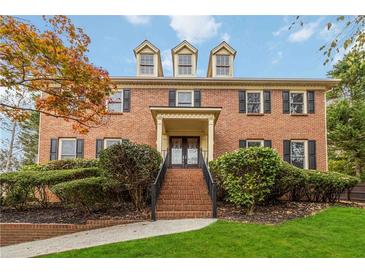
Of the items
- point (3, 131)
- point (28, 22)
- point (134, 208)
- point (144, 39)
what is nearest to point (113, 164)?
point (134, 208)

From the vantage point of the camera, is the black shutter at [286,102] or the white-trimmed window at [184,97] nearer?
the black shutter at [286,102]

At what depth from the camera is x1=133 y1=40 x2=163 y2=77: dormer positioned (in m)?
14.6

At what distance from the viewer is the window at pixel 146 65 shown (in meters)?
14.6

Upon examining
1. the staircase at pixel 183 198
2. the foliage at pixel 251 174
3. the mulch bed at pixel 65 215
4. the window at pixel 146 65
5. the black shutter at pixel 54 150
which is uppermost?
the window at pixel 146 65

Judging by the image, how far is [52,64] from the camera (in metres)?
6.27

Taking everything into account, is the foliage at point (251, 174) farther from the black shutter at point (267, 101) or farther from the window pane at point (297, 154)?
the black shutter at point (267, 101)

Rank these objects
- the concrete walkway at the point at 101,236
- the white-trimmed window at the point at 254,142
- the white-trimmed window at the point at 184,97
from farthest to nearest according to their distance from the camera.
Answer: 1. the white-trimmed window at the point at 184,97
2. the white-trimmed window at the point at 254,142
3. the concrete walkway at the point at 101,236

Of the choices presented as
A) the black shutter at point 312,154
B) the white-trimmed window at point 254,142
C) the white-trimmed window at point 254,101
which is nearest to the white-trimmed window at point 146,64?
the white-trimmed window at point 254,101

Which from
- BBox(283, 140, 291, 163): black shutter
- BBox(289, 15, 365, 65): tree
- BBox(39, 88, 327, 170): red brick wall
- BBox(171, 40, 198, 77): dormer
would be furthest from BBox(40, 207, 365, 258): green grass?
BBox(171, 40, 198, 77): dormer

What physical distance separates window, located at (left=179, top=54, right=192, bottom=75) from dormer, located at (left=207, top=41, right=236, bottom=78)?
4.03ft

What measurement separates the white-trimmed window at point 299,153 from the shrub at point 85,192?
30.9 ft

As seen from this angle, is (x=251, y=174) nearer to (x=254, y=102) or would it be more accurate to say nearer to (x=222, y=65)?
(x=254, y=102)

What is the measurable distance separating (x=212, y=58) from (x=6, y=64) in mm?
10919

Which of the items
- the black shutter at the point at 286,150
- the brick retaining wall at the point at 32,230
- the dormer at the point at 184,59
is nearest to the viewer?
the brick retaining wall at the point at 32,230
